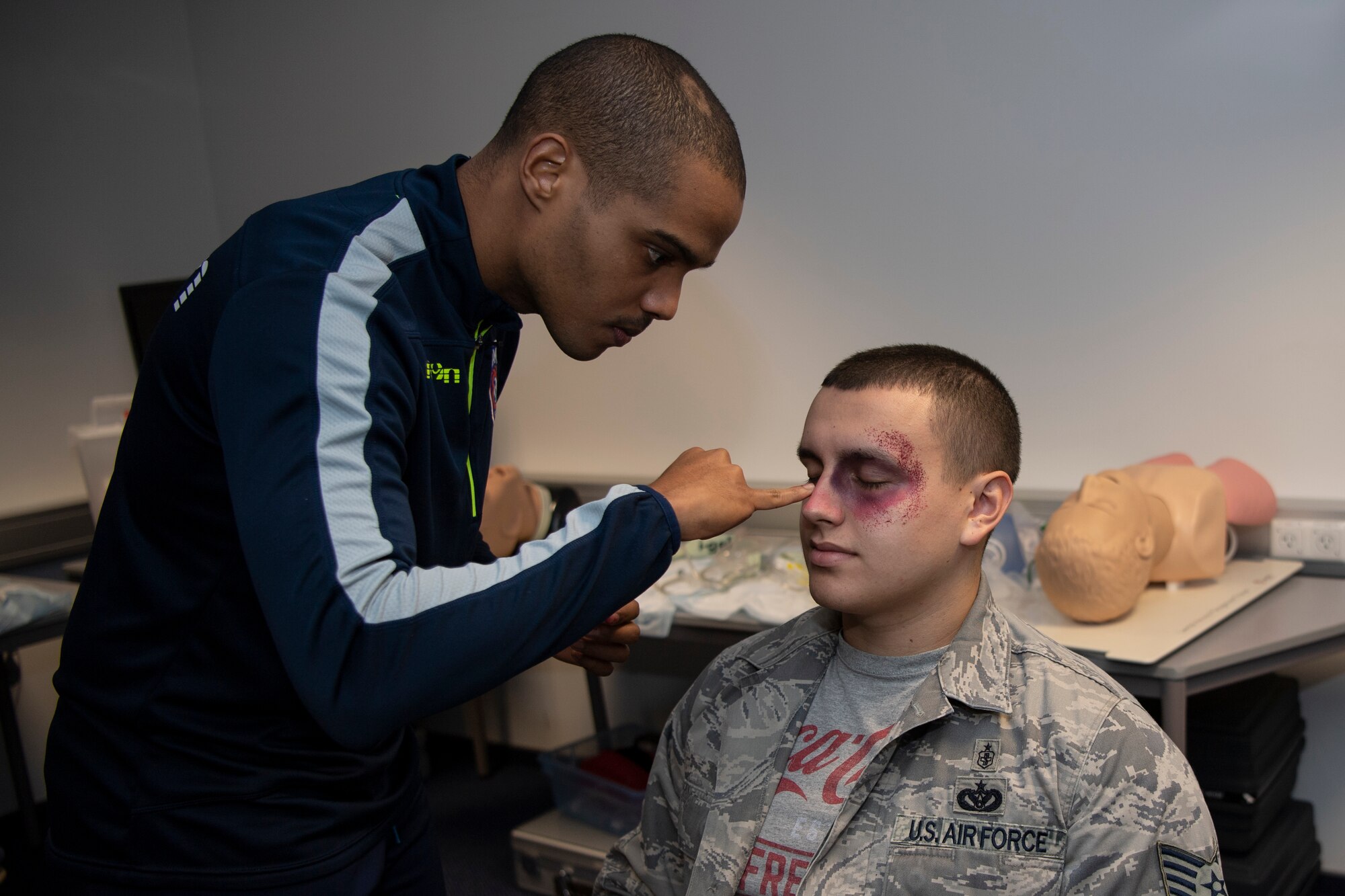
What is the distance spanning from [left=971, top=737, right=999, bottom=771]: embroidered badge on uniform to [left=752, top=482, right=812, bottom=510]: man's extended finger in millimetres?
388

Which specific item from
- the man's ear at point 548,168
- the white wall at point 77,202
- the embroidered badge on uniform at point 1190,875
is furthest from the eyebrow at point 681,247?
the white wall at point 77,202

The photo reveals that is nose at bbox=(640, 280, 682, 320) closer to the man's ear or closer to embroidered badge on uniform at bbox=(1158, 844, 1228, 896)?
the man's ear

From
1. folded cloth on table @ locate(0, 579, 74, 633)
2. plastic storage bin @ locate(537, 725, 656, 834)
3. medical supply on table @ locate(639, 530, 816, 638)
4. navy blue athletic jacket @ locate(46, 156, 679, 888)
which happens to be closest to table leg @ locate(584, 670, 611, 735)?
plastic storage bin @ locate(537, 725, 656, 834)

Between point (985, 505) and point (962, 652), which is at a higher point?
point (985, 505)

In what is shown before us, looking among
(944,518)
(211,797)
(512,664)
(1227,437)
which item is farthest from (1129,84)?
(211,797)

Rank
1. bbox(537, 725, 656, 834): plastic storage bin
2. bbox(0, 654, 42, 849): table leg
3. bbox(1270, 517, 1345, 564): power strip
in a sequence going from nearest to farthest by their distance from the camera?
bbox(1270, 517, 1345, 564): power strip
bbox(537, 725, 656, 834): plastic storage bin
bbox(0, 654, 42, 849): table leg

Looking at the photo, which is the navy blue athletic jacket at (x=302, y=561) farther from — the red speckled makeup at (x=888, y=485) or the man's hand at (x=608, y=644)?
the red speckled makeup at (x=888, y=485)

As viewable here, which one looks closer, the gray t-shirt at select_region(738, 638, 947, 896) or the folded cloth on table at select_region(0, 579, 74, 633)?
the gray t-shirt at select_region(738, 638, 947, 896)

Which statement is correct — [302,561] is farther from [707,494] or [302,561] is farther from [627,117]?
[627,117]

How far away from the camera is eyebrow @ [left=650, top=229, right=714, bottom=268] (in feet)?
3.61

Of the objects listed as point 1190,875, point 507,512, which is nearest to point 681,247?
point 1190,875

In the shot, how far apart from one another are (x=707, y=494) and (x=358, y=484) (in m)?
0.34

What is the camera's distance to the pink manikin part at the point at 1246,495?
7.92ft

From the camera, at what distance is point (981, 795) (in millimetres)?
1271
